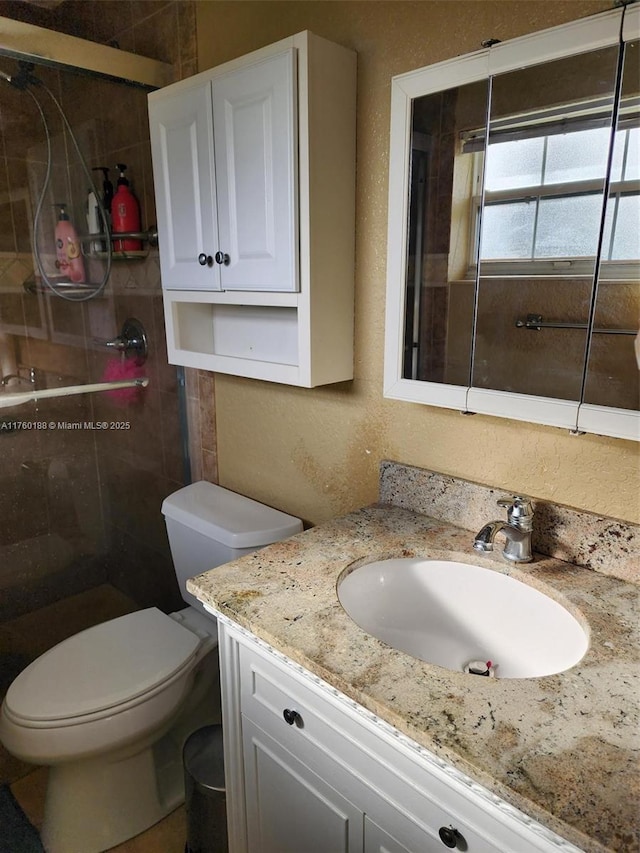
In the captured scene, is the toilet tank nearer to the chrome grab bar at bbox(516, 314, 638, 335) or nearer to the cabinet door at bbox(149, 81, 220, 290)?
the cabinet door at bbox(149, 81, 220, 290)

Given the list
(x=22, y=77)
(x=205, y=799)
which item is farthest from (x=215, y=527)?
(x=22, y=77)

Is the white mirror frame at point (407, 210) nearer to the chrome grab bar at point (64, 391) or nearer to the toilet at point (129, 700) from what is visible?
the toilet at point (129, 700)

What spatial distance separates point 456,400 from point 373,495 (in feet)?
1.30

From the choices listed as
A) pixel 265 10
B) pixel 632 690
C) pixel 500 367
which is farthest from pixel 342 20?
pixel 632 690

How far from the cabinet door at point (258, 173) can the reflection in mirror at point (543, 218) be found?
0.38 meters

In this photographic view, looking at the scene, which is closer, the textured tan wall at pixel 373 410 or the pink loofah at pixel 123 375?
the textured tan wall at pixel 373 410

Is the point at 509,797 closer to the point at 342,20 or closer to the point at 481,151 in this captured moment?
the point at 481,151

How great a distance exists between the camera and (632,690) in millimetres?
739

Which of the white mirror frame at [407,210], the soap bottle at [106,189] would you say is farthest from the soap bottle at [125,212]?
the white mirror frame at [407,210]

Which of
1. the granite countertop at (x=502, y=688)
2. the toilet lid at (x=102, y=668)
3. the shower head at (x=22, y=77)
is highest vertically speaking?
the shower head at (x=22, y=77)

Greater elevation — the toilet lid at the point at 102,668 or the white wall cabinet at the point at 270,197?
the white wall cabinet at the point at 270,197

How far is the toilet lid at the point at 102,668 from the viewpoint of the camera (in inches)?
52.1

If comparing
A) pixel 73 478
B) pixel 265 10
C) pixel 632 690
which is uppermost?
pixel 265 10

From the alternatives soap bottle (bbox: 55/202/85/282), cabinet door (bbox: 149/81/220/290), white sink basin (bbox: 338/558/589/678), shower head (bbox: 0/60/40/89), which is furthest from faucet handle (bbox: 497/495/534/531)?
shower head (bbox: 0/60/40/89)
